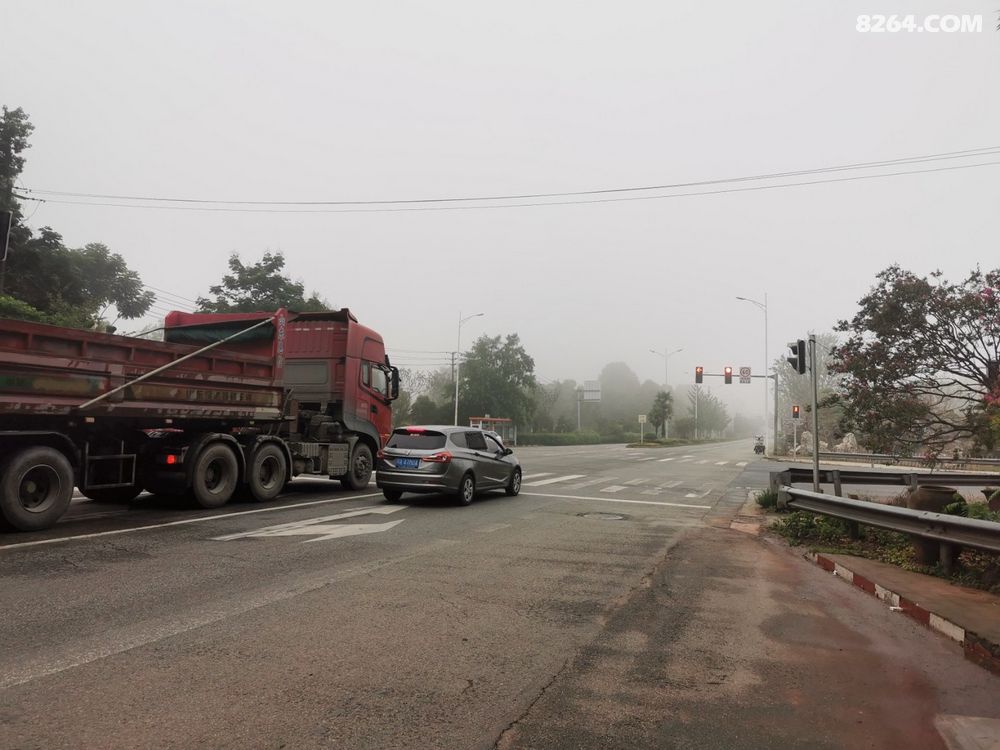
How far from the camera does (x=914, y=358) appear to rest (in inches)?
595

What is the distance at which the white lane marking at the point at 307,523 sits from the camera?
8.52m

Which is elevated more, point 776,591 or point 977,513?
point 977,513

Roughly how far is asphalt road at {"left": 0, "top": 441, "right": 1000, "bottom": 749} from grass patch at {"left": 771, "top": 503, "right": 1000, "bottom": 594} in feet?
3.29

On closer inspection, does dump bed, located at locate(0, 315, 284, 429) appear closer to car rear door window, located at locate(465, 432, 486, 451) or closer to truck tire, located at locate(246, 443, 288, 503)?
truck tire, located at locate(246, 443, 288, 503)

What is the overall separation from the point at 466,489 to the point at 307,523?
3711 mm

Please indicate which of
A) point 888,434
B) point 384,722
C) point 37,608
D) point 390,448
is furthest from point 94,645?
point 888,434

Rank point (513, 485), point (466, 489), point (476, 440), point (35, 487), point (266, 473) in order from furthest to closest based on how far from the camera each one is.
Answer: point (513, 485) < point (476, 440) < point (466, 489) < point (266, 473) < point (35, 487)

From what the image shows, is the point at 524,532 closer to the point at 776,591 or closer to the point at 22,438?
the point at 776,591

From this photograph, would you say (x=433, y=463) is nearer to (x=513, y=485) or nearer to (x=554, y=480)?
(x=513, y=485)

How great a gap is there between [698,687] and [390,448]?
9316 mm

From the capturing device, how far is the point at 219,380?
421 inches

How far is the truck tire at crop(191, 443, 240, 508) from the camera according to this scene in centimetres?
1044

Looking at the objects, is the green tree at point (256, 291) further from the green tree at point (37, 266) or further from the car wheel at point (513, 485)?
the car wheel at point (513, 485)

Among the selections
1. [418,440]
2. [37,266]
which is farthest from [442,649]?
[37,266]
